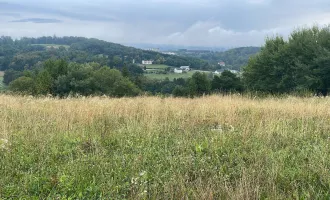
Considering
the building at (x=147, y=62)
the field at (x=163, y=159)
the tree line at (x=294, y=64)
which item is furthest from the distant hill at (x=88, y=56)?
the field at (x=163, y=159)

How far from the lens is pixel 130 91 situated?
59031mm

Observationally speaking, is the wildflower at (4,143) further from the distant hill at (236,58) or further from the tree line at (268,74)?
the distant hill at (236,58)

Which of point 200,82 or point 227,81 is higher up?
point 227,81

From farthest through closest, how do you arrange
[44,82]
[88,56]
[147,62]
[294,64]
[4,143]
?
[147,62]
[88,56]
[44,82]
[294,64]
[4,143]

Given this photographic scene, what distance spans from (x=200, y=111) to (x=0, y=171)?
4725mm

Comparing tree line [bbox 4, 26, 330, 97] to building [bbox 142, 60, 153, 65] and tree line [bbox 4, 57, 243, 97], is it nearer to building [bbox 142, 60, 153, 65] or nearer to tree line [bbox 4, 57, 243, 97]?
tree line [bbox 4, 57, 243, 97]

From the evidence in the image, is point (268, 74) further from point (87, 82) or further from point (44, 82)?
point (44, 82)

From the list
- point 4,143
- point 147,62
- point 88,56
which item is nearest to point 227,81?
point 4,143

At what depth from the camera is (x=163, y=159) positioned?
3838mm

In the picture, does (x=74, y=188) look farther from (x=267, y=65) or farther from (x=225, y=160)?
(x=267, y=65)

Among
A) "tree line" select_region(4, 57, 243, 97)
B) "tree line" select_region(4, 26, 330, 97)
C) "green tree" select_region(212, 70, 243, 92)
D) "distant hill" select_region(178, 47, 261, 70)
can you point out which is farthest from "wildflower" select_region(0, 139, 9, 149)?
"distant hill" select_region(178, 47, 261, 70)

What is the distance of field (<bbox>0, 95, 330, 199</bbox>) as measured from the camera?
3.07 meters

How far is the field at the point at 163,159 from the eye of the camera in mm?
3068

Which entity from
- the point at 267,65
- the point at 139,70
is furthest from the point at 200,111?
the point at 139,70
